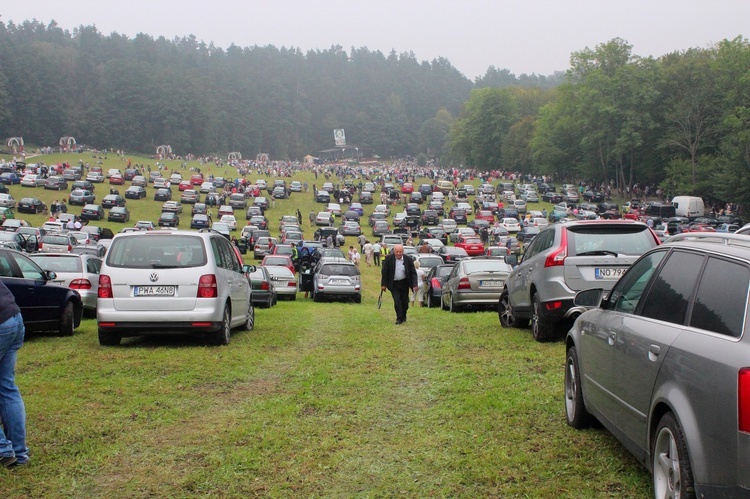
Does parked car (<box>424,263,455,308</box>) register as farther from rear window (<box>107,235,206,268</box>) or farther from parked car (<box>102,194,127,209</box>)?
parked car (<box>102,194,127,209</box>)

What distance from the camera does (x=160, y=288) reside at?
1145 cm

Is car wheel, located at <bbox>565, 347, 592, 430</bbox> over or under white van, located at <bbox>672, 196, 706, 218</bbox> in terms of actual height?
over

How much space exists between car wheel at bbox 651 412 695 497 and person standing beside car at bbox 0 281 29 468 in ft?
13.4

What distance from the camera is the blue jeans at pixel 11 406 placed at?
5.55m

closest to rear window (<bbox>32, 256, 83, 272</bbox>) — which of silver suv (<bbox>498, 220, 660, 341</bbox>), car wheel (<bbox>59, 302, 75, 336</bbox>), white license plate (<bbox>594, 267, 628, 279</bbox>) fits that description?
car wheel (<bbox>59, 302, 75, 336</bbox>)

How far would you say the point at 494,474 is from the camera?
544cm

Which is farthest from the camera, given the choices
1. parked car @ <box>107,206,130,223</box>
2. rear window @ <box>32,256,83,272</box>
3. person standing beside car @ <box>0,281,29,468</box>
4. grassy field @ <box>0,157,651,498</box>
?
parked car @ <box>107,206,130,223</box>

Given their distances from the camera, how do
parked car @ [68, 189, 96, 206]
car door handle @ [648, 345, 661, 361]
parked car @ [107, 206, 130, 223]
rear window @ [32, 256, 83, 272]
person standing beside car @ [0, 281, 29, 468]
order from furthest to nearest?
parked car @ [68, 189, 96, 206] < parked car @ [107, 206, 130, 223] < rear window @ [32, 256, 83, 272] < person standing beside car @ [0, 281, 29, 468] < car door handle @ [648, 345, 661, 361]

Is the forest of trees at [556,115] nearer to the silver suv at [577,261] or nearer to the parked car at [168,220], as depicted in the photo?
the parked car at [168,220]

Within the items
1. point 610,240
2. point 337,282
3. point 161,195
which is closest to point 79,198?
point 161,195

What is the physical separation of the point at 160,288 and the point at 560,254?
5532 millimetres

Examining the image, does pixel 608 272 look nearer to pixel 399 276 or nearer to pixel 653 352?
pixel 399 276

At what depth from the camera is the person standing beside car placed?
5.52 m

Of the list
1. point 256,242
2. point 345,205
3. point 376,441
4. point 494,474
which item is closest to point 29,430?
point 376,441
